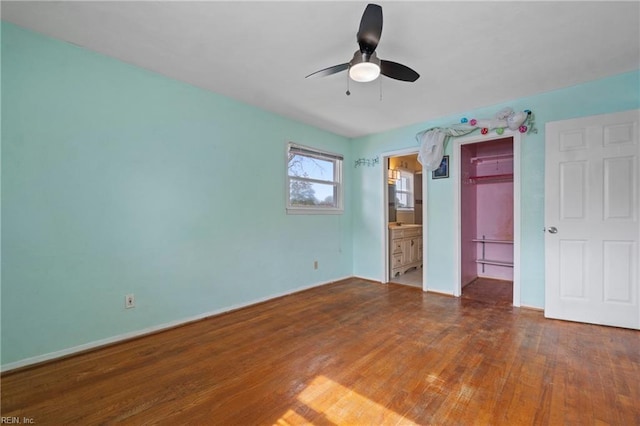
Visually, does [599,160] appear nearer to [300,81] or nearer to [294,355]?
[300,81]

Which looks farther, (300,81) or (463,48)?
(300,81)

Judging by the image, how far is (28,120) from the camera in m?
2.04

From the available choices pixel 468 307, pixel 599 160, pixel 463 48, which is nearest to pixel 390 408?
pixel 468 307

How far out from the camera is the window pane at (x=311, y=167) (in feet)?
13.2

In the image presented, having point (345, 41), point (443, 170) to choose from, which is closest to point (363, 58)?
point (345, 41)

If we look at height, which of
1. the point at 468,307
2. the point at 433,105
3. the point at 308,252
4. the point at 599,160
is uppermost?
the point at 433,105

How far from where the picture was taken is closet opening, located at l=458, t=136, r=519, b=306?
4.40m

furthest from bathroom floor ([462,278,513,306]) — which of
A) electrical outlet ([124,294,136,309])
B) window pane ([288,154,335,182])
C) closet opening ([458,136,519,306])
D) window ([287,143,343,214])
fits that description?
electrical outlet ([124,294,136,309])

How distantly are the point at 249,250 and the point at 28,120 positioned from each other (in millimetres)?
2210

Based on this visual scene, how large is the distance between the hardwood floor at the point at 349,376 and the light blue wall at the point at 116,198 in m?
0.35

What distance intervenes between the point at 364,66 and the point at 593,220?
2804mm

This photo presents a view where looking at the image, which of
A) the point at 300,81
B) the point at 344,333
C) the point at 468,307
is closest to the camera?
the point at 344,333

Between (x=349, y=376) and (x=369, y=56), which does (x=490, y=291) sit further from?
(x=369, y=56)

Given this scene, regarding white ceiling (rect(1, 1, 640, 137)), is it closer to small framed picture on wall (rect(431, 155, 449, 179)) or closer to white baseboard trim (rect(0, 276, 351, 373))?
small framed picture on wall (rect(431, 155, 449, 179))
